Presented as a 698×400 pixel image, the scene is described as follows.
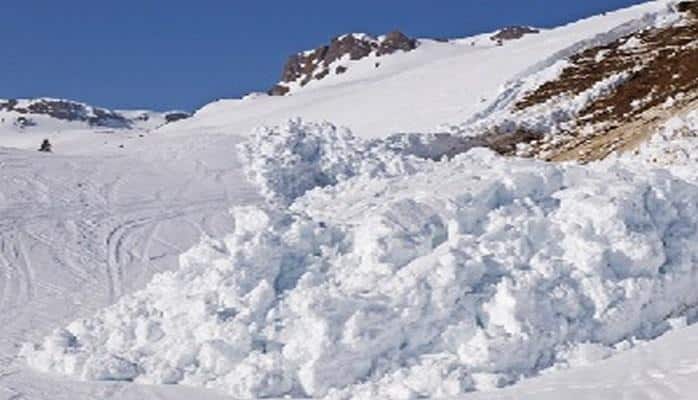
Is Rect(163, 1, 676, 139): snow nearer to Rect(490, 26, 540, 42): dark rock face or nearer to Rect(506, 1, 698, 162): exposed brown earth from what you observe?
Rect(506, 1, 698, 162): exposed brown earth

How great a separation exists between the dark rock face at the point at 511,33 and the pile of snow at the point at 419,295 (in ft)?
256

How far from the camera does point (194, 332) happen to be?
35.4 feet

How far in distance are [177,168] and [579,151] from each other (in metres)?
8.25

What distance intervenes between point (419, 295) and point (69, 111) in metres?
127

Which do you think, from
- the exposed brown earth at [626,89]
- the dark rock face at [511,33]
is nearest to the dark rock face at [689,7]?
the exposed brown earth at [626,89]

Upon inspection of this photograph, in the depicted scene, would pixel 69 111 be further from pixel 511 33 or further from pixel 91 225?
pixel 91 225

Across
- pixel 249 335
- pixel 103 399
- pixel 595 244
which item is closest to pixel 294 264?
pixel 249 335

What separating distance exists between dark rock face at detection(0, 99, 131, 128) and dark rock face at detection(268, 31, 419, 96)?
4932 cm

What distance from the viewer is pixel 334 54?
84.1 m

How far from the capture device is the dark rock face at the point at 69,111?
423ft

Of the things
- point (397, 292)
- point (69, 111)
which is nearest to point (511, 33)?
point (69, 111)

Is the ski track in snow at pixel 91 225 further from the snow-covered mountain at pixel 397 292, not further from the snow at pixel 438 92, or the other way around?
the snow at pixel 438 92

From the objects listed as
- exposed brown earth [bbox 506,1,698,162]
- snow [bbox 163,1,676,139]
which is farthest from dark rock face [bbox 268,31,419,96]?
exposed brown earth [bbox 506,1,698,162]

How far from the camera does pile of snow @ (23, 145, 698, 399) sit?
10.1 meters
